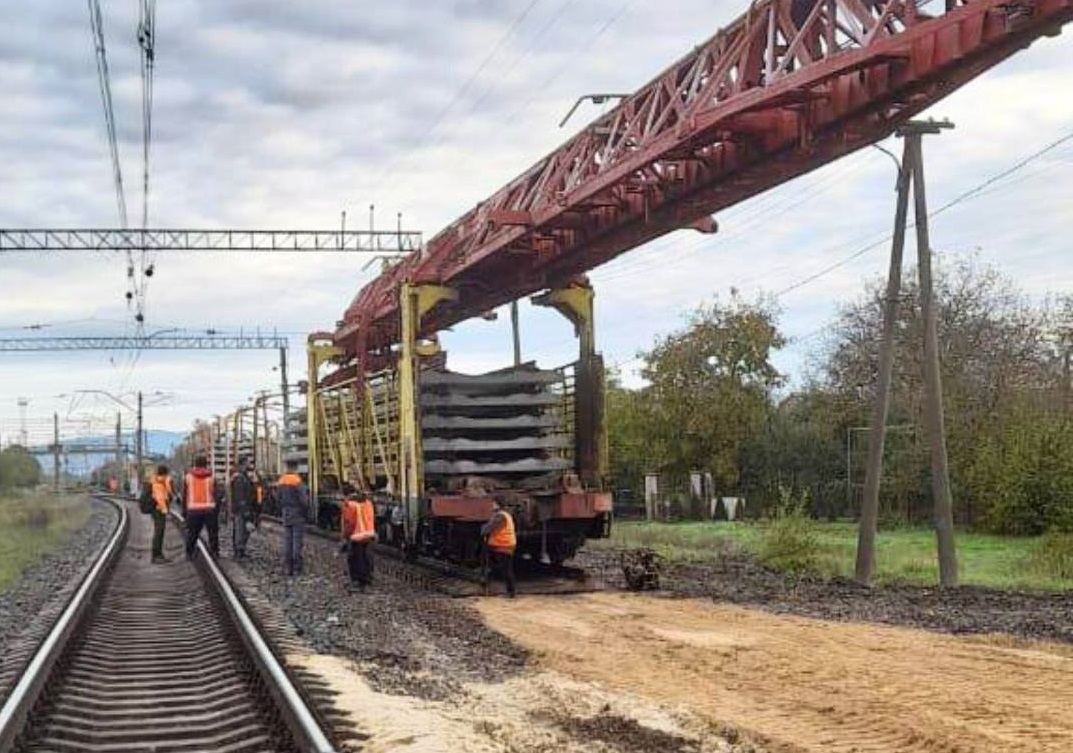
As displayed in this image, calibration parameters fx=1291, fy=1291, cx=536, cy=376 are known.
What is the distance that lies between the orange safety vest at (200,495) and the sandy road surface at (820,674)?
310 inches

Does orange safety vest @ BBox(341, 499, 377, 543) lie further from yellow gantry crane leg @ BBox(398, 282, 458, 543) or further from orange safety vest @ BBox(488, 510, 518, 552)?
orange safety vest @ BBox(488, 510, 518, 552)

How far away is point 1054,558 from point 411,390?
11.1 m

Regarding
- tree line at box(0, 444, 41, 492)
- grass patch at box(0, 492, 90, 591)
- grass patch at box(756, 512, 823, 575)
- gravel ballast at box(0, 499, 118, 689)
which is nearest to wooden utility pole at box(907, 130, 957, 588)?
grass patch at box(756, 512, 823, 575)

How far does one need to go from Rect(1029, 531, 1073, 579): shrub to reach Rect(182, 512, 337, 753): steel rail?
12747 millimetres

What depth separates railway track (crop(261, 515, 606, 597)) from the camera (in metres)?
16.6

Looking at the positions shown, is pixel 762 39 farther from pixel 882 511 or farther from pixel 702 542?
pixel 882 511

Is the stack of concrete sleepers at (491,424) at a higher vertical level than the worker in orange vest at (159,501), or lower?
higher

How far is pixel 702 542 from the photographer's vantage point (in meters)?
28.5

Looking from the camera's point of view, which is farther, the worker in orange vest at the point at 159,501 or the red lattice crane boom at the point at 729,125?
the worker in orange vest at the point at 159,501

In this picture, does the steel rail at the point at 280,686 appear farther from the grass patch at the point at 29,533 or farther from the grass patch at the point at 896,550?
the grass patch at the point at 896,550

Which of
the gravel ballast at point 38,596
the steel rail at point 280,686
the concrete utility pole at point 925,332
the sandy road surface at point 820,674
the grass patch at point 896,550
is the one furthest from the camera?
the grass patch at point 896,550

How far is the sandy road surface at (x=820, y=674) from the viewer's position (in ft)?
26.7

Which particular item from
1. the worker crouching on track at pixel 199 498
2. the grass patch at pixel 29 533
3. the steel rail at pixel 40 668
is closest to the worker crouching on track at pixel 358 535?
the steel rail at pixel 40 668

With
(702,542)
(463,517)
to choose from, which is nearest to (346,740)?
(463,517)
